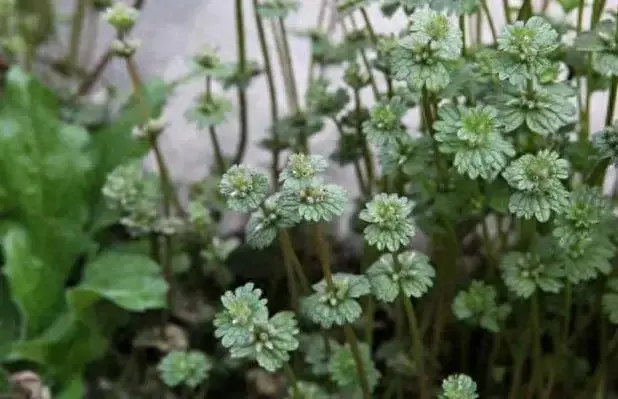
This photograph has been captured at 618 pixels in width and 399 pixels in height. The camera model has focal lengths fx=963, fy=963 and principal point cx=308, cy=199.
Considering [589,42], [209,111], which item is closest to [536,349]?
[589,42]

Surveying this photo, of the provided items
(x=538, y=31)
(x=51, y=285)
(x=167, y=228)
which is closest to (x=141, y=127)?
(x=167, y=228)

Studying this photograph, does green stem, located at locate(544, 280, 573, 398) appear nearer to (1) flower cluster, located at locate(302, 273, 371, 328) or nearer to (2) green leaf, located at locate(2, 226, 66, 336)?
(1) flower cluster, located at locate(302, 273, 371, 328)

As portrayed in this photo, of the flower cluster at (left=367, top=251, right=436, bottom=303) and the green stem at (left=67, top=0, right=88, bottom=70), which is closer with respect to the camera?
the flower cluster at (left=367, top=251, right=436, bottom=303)

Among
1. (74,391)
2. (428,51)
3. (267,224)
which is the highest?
(428,51)

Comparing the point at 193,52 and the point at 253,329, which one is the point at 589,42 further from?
the point at 193,52

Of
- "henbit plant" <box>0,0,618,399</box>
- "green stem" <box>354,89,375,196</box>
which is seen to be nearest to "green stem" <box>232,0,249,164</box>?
"henbit plant" <box>0,0,618,399</box>

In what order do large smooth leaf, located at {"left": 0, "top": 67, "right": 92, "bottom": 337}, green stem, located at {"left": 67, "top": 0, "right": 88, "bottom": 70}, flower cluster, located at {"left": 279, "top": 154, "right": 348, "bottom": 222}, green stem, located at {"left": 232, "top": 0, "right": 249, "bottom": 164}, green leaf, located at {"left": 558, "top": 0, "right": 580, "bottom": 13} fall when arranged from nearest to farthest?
flower cluster, located at {"left": 279, "top": 154, "right": 348, "bottom": 222}
green leaf, located at {"left": 558, "top": 0, "right": 580, "bottom": 13}
green stem, located at {"left": 232, "top": 0, "right": 249, "bottom": 164}
large smooth leaf, located at {"left": 0, "top": 67, "right": 92, "bottom": 337}
green stem, located at {"left": 67, "top": 0, "right": 88, "bottom": 70}

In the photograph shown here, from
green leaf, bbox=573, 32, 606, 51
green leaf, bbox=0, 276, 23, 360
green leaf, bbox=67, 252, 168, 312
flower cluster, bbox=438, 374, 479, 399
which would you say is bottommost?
green leaf, bbox=0, 276, 23, 360

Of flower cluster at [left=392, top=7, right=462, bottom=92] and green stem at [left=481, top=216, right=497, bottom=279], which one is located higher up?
flower cluster at [left=392, top=7, right=462, bottom=92]
